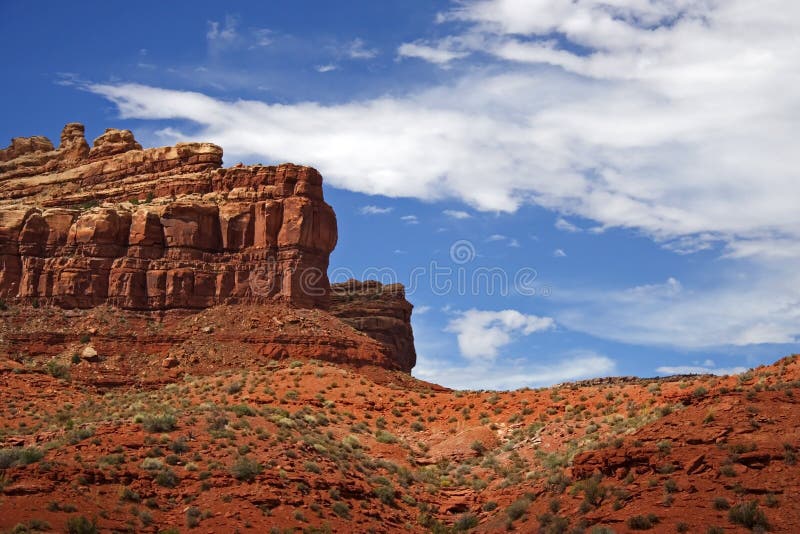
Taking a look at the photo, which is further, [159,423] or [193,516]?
[159,423]

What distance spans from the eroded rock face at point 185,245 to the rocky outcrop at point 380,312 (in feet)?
37.2

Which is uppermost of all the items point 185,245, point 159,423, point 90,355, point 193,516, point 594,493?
point 185,245

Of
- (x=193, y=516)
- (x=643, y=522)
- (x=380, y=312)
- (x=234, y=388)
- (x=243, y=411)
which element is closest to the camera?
(x=643, y=522)

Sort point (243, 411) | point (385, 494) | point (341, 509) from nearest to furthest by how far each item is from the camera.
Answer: point (341, 509) < point (385, 494) < point (243, 411)

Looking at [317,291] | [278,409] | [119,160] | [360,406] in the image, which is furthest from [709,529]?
[119,160]

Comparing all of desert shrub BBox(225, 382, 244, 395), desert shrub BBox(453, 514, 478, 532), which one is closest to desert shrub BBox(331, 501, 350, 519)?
desert shrub BBox(453, 514, 478, 532)

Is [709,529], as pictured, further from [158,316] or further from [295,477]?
[158,316]

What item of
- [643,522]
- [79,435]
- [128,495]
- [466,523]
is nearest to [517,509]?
[466,523]

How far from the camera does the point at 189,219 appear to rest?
69688mm

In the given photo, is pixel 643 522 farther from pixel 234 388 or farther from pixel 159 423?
pixel 234 388

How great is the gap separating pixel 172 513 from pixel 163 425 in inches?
277

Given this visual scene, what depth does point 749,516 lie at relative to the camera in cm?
2731

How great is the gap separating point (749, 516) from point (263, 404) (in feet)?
98.4

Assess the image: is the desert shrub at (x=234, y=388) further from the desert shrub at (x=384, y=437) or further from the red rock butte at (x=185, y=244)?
the red rock butte at (x=185, y=244)
